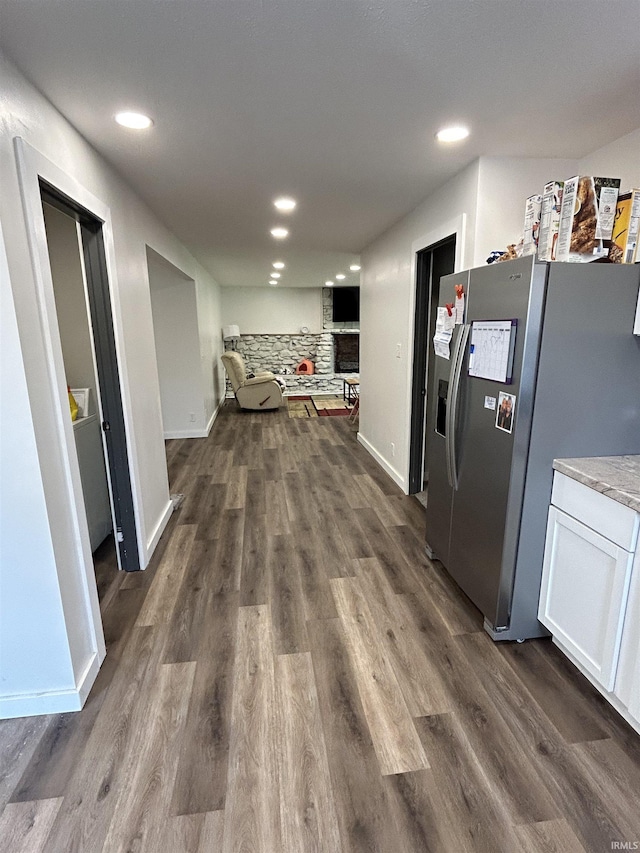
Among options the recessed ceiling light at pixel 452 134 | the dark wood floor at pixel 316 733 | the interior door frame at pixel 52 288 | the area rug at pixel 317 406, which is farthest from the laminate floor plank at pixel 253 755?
the area rug at pixel 317 406

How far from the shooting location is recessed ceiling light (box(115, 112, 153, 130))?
185cm

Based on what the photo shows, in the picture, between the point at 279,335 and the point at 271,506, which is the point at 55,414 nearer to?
the point at 271,506

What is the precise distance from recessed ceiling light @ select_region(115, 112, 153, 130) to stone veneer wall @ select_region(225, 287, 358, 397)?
756 cm

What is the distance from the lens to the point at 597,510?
1.59 meters

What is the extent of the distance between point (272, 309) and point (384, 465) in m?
6.14

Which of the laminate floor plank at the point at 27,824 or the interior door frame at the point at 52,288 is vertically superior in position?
the interior door frame at the point at 52,288

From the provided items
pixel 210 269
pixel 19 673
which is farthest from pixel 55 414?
pixel 210 269

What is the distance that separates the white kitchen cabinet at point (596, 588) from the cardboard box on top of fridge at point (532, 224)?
101cm

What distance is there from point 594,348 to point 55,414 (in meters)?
2.15

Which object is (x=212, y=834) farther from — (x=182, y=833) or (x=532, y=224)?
(x=532, y=224)

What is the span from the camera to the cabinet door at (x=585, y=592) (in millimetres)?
1532

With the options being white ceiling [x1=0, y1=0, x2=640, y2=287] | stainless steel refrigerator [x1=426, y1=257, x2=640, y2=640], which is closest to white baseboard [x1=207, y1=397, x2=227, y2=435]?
white ceiling [x1=0, y1=0, x2=640, y2=287]

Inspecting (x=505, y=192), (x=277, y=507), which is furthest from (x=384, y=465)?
(x=505, y=192)

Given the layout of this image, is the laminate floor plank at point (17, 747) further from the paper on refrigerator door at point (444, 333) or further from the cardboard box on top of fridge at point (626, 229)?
the cardboard box on top of fridge at point (626, 229)
